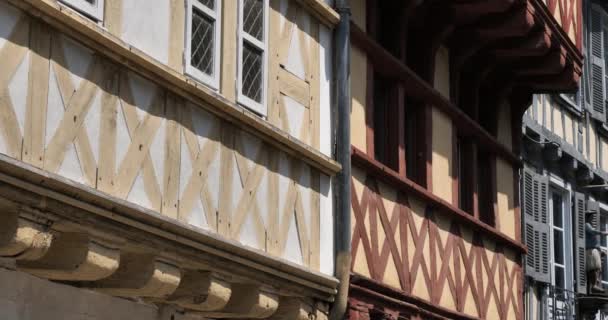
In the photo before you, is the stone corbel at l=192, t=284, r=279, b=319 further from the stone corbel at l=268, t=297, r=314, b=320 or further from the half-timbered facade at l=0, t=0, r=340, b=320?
the stone corbel at l=268, t=297, r=314, b=320

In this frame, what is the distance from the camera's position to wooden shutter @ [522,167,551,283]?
683 inches

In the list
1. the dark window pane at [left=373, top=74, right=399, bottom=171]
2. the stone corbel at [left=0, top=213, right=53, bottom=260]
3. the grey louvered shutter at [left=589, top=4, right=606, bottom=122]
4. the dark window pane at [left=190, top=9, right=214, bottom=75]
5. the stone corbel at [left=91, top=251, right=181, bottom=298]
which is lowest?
the stone corbel at [left=0, top=213, right=53, bottom=260]

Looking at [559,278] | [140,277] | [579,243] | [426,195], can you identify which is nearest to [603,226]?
[579,243]

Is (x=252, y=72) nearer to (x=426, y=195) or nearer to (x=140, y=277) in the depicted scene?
(x=140, y=277)

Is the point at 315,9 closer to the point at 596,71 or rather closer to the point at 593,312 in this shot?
the point at 593,312

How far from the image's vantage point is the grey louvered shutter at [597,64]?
67.5 feet

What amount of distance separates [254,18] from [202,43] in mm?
894

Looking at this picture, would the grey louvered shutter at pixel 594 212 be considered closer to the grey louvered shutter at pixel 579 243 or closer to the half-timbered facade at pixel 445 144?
the grey louvered shutter at pixel 579 243

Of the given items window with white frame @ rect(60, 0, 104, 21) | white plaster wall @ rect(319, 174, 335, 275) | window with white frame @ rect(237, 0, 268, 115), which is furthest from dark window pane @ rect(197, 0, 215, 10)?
white plaster wall @ rect(319, 174, 335, 275)

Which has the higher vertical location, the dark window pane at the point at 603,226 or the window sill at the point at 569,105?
the window sill at the point at 569,105

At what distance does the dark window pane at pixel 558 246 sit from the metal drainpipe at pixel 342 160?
7436mm

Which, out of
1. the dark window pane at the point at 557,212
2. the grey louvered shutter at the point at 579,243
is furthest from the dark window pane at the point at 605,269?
the dark window pane at the point at 557,212

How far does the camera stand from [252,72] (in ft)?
34.4

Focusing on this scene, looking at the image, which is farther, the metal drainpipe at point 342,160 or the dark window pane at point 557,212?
the dark window pane at point 557,212
